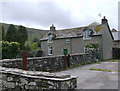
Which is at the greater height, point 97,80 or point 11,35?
point 11,35

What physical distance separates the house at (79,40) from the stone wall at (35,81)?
1744cm

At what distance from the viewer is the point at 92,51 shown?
1709 cm

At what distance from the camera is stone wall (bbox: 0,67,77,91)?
13.1 ft

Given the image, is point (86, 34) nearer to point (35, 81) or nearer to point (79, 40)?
point (79, 40)

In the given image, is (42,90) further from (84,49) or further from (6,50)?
(6,50)

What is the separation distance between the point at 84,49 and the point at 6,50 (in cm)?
1384

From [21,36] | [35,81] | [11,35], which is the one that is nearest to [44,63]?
[35,81]

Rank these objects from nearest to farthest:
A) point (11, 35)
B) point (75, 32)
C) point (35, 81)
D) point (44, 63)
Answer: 1. point (35, 81)
2. point (44, 63)
3. point (75, 32)
4. point (11, 35)

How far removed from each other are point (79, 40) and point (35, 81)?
18.9 metres

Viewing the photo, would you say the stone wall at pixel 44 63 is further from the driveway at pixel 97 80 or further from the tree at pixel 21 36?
the tree at pixel 21 36

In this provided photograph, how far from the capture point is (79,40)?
74.2 feet

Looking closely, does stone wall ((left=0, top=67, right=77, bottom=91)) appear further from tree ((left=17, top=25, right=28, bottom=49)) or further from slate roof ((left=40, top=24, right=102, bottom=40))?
tree ((left=17, top=25, right=28, bottom=49))

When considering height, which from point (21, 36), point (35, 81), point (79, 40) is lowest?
point (35, 81)

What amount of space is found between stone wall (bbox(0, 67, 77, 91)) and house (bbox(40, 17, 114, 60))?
17440 mm
